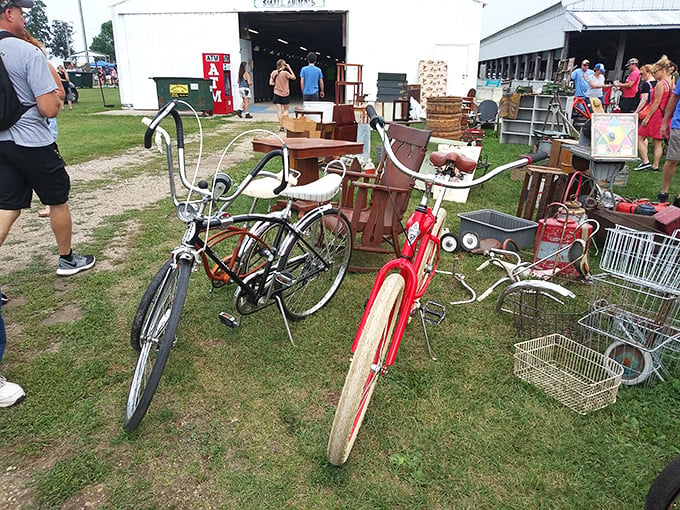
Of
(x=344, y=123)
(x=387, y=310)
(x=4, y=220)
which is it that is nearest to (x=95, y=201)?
(x=4, y=220)

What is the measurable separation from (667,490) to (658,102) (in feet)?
22.5

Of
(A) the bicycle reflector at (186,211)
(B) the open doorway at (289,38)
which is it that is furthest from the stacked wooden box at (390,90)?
(A) the bicycle reflector at (186,211)

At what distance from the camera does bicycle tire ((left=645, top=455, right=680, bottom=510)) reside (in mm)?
1620

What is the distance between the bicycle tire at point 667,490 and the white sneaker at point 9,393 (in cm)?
287

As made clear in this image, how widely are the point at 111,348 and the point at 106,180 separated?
190 inches

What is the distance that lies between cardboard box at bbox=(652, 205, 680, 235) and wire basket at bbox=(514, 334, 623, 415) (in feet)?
5.05

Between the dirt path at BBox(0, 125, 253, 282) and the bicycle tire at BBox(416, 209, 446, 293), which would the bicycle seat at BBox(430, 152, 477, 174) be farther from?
the dirt path at BBox(0, 125, 253, 282)

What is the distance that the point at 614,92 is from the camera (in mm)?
14102

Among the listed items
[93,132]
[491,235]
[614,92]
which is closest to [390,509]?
[491,235]

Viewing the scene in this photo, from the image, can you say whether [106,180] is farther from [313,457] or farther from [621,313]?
[621,313]

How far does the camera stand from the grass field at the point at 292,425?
1.99m

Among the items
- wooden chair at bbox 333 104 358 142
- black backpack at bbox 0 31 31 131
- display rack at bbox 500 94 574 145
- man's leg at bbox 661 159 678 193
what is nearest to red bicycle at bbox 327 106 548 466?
black backpack at bbox 0 31 31 131

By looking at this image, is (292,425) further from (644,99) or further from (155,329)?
(644,99)

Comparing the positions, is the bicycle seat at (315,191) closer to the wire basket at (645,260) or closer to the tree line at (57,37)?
the wire basket at (645,260)
